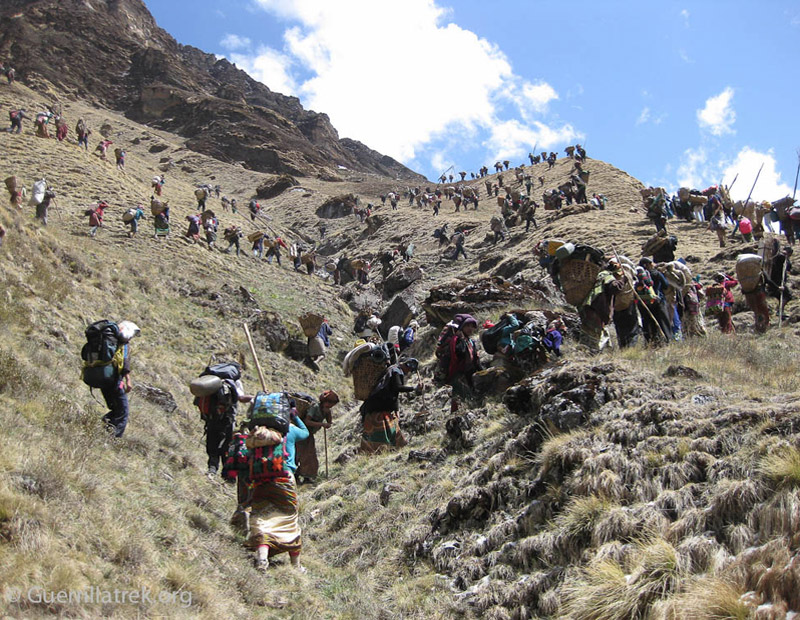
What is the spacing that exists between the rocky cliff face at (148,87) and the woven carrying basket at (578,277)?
66169 millimetres

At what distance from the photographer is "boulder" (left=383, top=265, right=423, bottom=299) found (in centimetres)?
2623

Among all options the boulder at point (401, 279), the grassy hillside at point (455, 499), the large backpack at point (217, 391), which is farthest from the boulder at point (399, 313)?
the large backpack at point (217, 391)

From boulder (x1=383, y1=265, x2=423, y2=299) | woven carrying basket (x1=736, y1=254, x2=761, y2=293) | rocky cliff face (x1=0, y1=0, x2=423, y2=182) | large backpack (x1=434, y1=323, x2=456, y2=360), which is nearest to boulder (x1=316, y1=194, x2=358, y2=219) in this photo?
rocky cliff face (x1=0, y1=0, x2=423, y2=182)

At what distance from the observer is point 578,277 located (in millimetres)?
8820

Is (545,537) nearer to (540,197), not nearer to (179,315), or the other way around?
(179,315)

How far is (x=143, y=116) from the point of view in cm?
8250

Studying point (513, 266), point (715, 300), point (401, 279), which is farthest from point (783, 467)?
point (401, 279)

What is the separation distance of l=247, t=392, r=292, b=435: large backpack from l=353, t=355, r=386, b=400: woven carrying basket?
3.95 m

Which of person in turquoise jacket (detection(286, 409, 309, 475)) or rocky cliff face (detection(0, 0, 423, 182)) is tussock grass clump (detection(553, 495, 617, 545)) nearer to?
person in turquoise jacket (detection(286, 409, 309, 475))

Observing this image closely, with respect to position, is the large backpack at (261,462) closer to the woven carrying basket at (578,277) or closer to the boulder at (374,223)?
the woven carrying basket at (578,277)

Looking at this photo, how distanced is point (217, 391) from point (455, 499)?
3.09m

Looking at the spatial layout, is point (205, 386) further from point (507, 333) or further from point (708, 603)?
point (708, 603)

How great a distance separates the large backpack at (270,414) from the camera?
18.0 feet

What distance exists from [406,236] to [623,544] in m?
34.1
